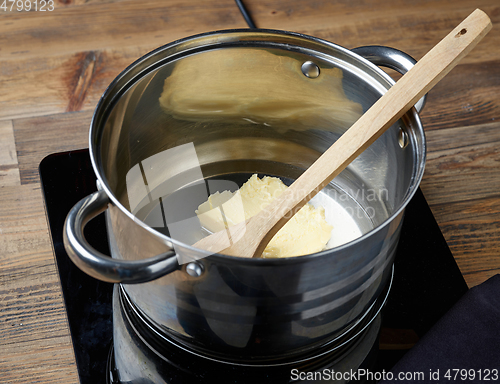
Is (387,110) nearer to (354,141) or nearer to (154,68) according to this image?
(354,141)

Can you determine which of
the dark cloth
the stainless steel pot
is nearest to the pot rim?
the stainless steel pot

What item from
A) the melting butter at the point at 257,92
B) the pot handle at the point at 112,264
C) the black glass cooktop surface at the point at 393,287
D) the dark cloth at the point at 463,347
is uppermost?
the melting butter at the point at 257,92

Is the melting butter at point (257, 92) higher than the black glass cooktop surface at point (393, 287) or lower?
higher

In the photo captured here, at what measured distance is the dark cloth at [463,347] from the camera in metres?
0.33

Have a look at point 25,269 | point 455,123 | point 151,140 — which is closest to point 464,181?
point 455,123

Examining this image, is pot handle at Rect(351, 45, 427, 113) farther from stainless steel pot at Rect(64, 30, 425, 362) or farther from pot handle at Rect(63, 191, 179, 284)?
pot handle at Rect(63, 191, 179, 284)

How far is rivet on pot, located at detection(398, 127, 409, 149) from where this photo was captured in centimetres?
38

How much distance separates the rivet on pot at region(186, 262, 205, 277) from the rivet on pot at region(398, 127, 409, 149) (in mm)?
185

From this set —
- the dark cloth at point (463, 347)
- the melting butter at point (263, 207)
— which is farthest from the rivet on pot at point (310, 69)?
the dark cloth at point (463, 347)

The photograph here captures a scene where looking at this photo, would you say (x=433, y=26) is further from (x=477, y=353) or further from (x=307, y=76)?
(x=477, y=353)

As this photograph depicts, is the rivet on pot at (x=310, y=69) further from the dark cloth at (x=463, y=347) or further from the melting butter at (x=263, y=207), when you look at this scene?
the dark cloth at (x=463, y=347)

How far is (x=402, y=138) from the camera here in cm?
39

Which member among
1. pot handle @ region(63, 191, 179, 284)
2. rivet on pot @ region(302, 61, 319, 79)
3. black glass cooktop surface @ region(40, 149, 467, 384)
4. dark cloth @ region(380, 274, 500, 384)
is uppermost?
rivet on pot @ region(302, 61, 319, 79)

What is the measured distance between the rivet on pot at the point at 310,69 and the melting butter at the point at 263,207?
0.35ft
